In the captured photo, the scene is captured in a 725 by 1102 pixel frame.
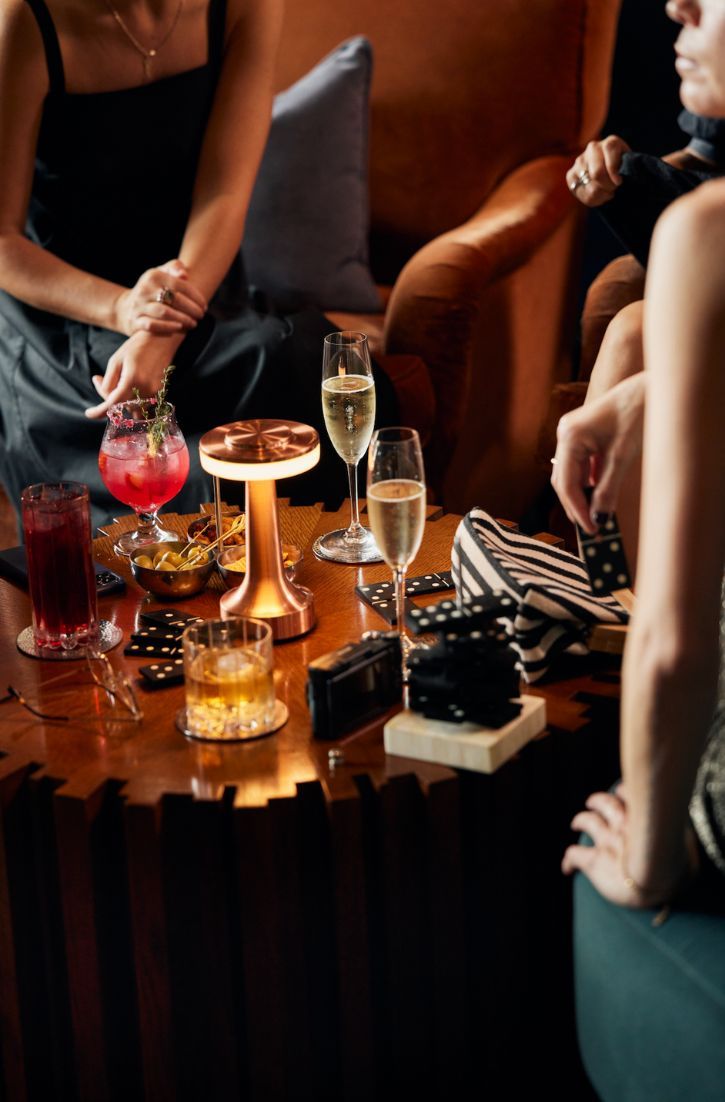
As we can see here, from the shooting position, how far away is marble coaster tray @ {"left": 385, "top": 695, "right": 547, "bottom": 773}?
4.29ft

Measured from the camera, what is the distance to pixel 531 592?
147 centimetres

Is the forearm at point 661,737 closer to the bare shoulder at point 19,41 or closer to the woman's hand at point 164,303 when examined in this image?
the woman's hand at point 164,303

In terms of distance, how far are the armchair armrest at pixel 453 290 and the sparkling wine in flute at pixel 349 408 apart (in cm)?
109

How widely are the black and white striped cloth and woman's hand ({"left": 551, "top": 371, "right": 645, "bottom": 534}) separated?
0.10 meters

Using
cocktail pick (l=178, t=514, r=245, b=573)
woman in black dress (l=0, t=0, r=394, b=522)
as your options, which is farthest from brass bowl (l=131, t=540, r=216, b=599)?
woman in black dress (l=0, t=0, r=394, b=522)

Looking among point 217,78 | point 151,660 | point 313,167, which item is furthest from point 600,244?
point 151,660

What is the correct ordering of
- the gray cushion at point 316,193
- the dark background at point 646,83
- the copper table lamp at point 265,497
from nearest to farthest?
1. the copper table lamp at point 265,497
2. the gray cushion at point 316,193
3. the dark background at point 646,83

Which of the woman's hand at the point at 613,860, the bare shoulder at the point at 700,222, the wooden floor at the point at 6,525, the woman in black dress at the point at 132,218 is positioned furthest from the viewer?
the wooden floor at the point at 6,525

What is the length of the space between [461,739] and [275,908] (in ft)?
0.84

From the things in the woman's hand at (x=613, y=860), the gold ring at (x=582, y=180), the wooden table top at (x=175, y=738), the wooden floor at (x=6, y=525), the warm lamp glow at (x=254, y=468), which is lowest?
the wooden floor at (x=6, y=525)

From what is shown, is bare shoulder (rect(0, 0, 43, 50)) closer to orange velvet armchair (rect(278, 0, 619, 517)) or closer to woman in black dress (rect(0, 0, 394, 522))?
woman in black dress (rect(0, 0, 394, 522))

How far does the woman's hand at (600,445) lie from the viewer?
1476 millimetres

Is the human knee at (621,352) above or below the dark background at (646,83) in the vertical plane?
below

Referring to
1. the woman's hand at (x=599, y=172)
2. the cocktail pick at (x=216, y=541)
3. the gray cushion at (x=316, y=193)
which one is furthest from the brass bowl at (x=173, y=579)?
the gray cushion at (x=316, y=193)
